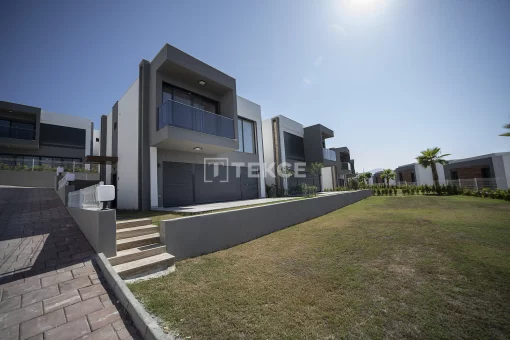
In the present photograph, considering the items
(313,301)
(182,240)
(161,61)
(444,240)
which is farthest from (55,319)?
(161,61)

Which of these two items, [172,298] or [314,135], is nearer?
[172,298]

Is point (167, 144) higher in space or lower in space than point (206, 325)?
higher

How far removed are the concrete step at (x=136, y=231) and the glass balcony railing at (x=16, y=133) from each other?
21422 millimetres

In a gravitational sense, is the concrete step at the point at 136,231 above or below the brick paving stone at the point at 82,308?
above

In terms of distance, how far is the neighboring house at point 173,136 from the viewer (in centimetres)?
859

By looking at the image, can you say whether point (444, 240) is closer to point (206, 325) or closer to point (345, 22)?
point (206, 325)

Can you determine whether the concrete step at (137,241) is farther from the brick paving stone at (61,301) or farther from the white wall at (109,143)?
the white wall at (109,143)

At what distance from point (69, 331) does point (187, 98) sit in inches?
398

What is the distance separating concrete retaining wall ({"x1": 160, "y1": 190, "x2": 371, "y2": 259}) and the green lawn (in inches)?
14.6

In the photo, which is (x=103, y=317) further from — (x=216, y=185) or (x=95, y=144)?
(x=95, y=144)

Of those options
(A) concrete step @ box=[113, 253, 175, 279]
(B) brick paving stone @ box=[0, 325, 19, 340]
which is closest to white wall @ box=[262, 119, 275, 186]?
(A) concrete step @ box=[113, 253, 175, 279]

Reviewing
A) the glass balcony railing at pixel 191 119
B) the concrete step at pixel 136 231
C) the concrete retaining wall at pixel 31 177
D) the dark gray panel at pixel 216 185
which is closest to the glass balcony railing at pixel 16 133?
the concrete retaining wall at pixel 31 177

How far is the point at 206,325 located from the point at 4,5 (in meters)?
13.1

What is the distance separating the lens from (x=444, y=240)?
217 inches
